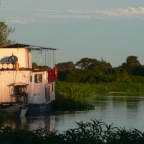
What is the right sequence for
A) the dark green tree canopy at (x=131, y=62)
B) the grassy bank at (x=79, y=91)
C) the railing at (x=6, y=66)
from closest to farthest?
the railing at (x=6, y=66), the grassy bank at (x=79, y=91), the dark green tree canopy at (x=131, y=62)

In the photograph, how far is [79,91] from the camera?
49.3 m

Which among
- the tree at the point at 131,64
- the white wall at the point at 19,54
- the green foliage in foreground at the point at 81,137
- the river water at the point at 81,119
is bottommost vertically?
the river water at the point at 81,119

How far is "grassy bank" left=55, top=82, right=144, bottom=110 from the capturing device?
36625 millimetres

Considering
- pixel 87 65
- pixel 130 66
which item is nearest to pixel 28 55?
pixel 130 66

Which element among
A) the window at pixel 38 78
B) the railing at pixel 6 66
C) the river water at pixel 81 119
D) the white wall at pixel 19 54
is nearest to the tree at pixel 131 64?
the river water at pixel 81 119

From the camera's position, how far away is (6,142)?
28.0 feet

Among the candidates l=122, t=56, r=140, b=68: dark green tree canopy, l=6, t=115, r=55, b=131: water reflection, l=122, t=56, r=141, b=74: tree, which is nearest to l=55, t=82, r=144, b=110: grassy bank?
l=6, t=115, r=55, b=131: water reflection

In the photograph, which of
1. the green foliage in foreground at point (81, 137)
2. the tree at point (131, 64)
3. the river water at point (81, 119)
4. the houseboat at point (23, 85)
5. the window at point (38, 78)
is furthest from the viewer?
the tree at point (131, 64)

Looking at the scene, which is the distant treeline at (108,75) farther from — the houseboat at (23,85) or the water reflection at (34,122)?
the water reflection at (34,122)

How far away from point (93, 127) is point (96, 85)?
60.4m

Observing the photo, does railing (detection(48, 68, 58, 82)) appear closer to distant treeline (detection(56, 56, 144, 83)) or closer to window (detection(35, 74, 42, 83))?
window (detection(35, 74, 42, 83))

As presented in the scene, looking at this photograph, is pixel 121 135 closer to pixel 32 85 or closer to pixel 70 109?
pixel 32 85

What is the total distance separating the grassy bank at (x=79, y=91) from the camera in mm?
36625

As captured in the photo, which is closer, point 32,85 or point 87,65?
point 32,85
